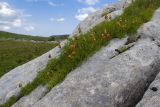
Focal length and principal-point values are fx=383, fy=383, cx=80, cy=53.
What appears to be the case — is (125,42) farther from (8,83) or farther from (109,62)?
(8,83)

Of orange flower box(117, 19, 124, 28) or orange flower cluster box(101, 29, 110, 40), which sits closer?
orange flower cluster box(101, 29, 110, 40)

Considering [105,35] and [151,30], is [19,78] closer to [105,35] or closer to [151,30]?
[105,35]

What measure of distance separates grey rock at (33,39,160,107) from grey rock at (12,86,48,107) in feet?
3.35

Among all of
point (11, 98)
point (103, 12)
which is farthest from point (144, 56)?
point (103, 12)

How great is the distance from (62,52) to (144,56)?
3.55 meters

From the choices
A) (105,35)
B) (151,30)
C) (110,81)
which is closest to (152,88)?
(110,81)

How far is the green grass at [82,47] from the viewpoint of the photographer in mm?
Answer: 13971

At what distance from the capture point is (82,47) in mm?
14414

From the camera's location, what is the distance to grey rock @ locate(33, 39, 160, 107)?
11766mm

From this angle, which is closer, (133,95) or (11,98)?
(133,95)

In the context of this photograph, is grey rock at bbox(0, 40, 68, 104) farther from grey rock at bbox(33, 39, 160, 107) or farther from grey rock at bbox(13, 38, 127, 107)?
grey rock at bbox(33, 39, 160, 107)

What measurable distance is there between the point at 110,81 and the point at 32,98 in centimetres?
336

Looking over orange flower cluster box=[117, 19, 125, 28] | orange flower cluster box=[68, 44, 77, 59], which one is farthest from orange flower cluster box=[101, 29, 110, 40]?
orange flower cluster box=[68, 44, 77, 59]

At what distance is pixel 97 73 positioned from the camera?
499 inches
